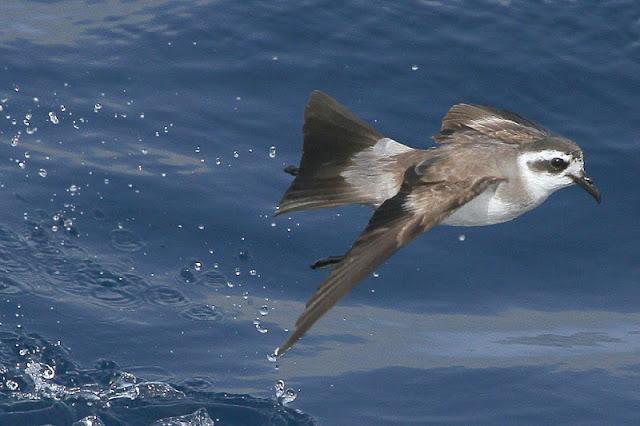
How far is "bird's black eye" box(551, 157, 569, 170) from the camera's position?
6809 mm

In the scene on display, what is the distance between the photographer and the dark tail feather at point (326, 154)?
269 inches

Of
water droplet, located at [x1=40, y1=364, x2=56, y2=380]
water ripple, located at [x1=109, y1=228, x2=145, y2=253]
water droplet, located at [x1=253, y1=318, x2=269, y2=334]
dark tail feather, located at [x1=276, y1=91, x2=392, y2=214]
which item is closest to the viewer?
dark tail feather, located at [x1=276, y1=91, x2=392, y2=214]

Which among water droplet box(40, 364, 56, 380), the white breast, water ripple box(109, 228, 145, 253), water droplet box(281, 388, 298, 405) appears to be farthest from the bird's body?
water ripple box(109, 228, 145, 253)

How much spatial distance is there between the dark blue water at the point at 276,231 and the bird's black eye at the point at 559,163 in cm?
196

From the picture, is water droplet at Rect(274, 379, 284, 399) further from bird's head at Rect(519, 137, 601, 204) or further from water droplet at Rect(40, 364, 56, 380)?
bird's head at Rect(519, 137, 601, 204)

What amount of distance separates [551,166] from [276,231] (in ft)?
9.42

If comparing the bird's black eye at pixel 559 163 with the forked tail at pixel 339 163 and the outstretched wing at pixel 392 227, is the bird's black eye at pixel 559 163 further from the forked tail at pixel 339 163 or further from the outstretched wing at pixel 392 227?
the forked tail at pixel 339 163

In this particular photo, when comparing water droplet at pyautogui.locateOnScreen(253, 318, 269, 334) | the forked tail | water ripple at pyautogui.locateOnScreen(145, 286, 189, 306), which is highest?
the forked tail

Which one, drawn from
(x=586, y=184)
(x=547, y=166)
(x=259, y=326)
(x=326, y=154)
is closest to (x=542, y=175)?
(x=547, y=166)

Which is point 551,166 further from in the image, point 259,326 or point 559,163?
point 259,326

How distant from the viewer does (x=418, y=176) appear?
21.7ft

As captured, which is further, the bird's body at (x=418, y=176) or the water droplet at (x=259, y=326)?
the water droplet at (x=259, y=326)

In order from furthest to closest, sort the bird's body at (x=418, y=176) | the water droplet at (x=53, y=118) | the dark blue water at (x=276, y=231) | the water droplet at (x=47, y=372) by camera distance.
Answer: the water droplet at (x=53, y=118), the dark blue water at (x=276, y=231), the water droplet at (x=47, y=372), the bird's body at (x=418, y=176)

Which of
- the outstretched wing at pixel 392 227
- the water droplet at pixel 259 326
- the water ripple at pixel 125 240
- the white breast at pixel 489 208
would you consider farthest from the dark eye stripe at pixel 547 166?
the water ripple at pixel 125 240
